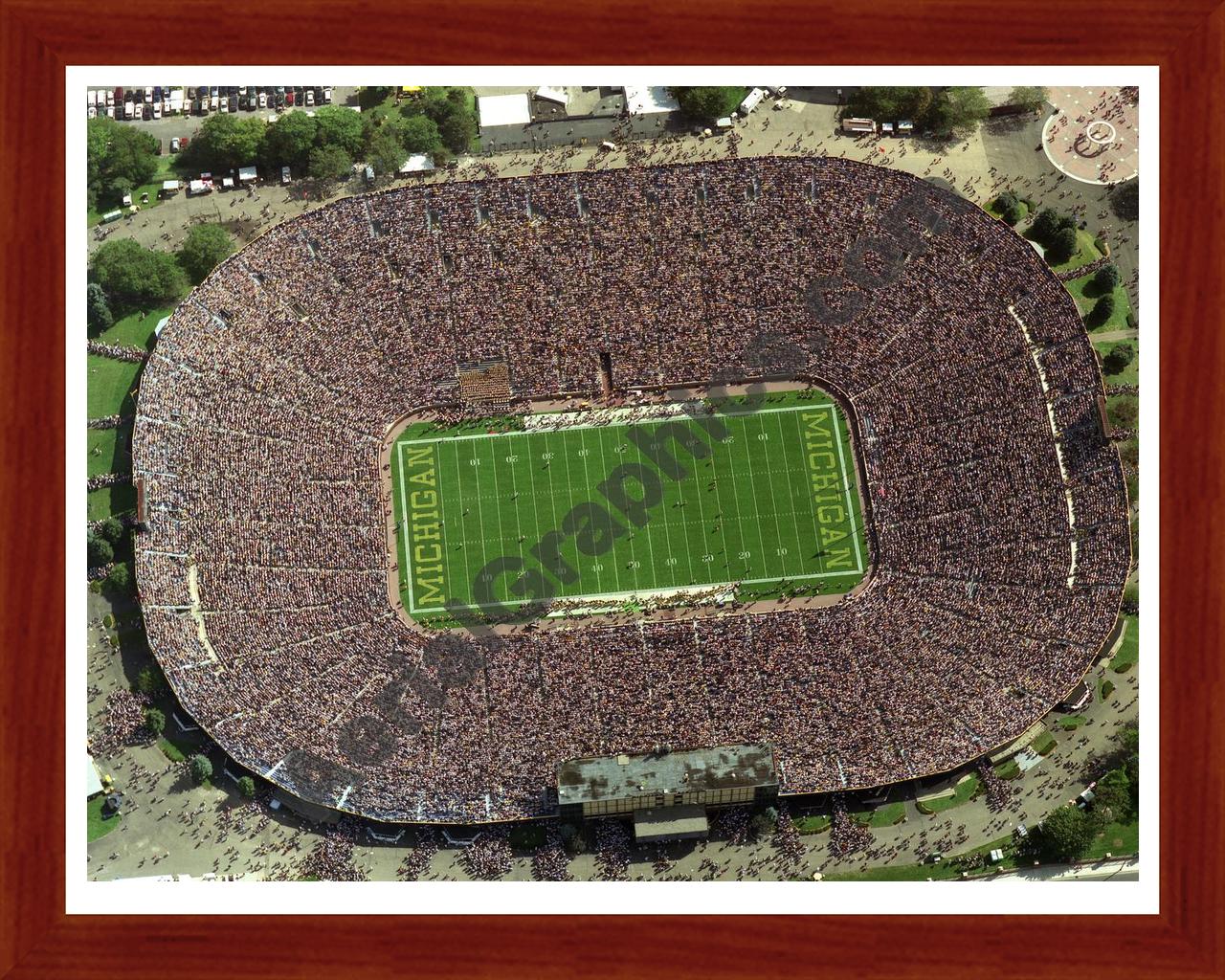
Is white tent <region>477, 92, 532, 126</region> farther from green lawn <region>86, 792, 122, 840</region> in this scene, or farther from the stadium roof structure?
green lawn <region>86, 792, 122, 840</region>

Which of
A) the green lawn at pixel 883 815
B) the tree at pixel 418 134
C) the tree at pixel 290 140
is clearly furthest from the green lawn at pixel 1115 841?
the tree at pixel 290 140

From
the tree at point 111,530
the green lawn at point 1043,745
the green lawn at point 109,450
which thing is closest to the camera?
the green lawn at point 1043,745

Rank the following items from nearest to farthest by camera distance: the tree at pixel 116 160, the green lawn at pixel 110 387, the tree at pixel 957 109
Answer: the green lawn at pixel 110 387, the tree at pixel 116 160, the tree at pixel 957 109

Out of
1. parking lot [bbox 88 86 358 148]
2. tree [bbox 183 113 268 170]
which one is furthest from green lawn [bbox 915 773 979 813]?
parking lot [bbox 88 86 358 148]

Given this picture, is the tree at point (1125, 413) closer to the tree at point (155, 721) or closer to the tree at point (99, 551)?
the tree at point (155, 721)

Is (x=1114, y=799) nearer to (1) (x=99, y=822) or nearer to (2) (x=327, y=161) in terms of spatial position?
(1) (x=99, y=822)
